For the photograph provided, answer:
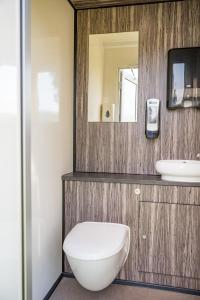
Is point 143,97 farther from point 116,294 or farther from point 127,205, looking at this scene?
point 116,294

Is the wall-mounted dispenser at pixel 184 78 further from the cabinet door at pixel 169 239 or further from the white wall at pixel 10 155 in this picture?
the white wall at pixel 10 155

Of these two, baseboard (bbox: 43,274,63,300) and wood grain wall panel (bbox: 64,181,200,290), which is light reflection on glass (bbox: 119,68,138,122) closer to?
wood grain wall panel (bbox: 64,181,200,290)

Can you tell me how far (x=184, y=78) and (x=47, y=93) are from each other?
1.11 m

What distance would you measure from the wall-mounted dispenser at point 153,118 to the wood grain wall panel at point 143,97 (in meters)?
0.06

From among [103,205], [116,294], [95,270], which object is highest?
[103,205]

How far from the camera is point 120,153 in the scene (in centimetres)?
228

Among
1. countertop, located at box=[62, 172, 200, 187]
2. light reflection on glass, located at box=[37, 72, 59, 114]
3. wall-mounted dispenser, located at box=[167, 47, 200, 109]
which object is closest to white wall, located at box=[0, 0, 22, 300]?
light reflection on glass, located at box=[37, 72, 59, 114]

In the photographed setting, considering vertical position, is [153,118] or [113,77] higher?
[113,77]

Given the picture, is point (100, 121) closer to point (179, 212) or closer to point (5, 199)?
point (179, 212)

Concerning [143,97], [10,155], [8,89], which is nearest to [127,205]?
[143,97]

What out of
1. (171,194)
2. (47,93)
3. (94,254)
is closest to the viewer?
(94,254)

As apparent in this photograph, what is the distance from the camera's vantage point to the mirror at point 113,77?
222 centimetres

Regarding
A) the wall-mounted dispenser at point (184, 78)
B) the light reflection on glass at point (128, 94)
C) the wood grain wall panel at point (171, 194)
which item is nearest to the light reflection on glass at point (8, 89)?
the wood grain wall panel at point (171, 194)

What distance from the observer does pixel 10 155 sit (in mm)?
1166
